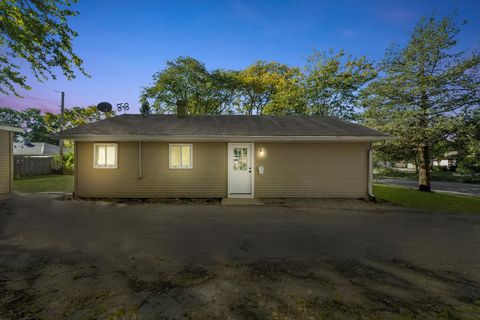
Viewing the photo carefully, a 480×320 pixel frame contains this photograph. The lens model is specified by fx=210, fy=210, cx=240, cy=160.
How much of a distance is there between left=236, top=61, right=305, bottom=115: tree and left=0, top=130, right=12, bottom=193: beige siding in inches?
741

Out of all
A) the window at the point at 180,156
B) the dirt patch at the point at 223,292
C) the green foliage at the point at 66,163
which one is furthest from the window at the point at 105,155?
the green foliage at the point at 66,163

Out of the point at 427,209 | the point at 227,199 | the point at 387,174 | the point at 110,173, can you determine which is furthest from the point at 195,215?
the point at 387,174

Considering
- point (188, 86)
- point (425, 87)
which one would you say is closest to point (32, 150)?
point (188, 86)

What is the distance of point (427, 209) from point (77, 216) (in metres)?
11.4

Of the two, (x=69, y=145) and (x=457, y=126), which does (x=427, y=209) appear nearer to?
(x=457, y=126)

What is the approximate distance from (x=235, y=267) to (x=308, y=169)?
6.47 m

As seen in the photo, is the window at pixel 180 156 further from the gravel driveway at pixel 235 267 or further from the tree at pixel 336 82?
the tree at pixel 336 82

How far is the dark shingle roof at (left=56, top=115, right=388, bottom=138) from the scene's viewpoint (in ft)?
27.4

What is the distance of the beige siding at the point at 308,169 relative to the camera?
8789mm

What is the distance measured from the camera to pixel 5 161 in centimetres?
957

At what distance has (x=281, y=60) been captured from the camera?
23.1 meters

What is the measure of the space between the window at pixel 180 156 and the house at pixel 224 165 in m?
0.04

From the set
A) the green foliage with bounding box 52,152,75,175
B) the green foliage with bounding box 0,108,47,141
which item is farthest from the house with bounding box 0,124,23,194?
the green foliage with bounding box 0,108,47,141

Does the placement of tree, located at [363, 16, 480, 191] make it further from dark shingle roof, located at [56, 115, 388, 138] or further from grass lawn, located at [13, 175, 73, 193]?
grass lawn, located at [13, 175, 73, 193]
